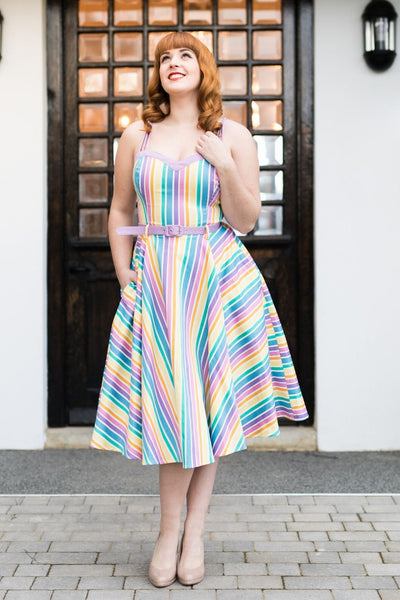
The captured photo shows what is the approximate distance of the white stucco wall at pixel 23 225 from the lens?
5.12 m

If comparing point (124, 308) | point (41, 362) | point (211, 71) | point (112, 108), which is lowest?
point (41, 362)

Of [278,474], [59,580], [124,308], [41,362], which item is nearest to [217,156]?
[124,308]

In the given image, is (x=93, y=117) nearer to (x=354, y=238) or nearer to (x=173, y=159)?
(x=354, y=238)

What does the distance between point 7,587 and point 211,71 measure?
2.09 m

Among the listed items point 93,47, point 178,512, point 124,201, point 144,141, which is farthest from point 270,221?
point 178,512

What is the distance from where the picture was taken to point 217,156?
299cm

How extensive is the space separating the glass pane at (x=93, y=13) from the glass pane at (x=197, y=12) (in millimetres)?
517

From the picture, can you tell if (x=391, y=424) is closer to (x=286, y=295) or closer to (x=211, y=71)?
(x=286, y=295)

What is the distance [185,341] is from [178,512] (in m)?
0.66

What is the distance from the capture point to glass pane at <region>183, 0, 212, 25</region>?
5270mm

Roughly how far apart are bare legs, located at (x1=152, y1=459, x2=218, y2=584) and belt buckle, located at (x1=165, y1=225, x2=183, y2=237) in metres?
0.86

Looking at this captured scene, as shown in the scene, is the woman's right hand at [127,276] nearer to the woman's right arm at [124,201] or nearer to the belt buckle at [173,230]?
the woman's right arm at [124,201]

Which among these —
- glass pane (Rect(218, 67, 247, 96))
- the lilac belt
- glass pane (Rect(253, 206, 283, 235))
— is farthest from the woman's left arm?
glass pane (Rect(218, 67, 247, 96))

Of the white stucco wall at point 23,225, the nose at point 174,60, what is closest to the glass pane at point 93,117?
the white stucco wall at point 23,225
